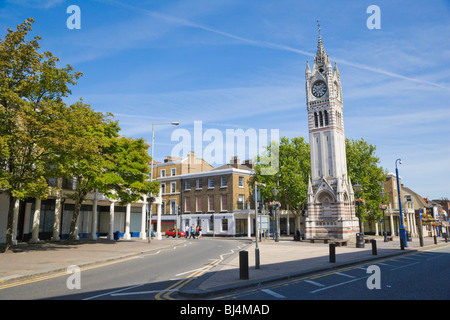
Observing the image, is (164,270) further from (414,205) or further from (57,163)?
(414,205)

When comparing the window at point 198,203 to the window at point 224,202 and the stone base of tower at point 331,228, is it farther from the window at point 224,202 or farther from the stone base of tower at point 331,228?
the stone base of tower at point 331,228

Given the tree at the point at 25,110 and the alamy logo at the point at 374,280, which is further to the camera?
the tree at the point at 25,110

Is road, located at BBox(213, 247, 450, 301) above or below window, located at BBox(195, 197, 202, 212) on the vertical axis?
below

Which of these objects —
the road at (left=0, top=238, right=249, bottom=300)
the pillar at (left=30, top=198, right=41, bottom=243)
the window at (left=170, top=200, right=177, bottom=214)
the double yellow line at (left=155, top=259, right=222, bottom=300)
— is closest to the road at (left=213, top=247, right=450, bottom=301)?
the double yellow line at (left=155, top=259, right=222, bottom=300)

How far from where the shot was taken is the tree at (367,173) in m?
49.4

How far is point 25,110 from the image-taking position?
61.7ft

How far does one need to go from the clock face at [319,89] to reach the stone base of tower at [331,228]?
50.6 ft

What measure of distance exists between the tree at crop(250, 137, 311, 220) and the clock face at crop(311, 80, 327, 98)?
13.2 metres

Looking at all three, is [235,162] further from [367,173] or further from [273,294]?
[273,294]

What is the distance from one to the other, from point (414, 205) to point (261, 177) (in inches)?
1636

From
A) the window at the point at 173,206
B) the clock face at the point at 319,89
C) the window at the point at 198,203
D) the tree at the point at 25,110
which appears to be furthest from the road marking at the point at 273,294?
the window at the point at 173,206

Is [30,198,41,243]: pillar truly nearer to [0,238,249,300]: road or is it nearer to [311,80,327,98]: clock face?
[0,238,249,300]: road

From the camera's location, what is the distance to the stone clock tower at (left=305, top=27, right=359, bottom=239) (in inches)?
1447
